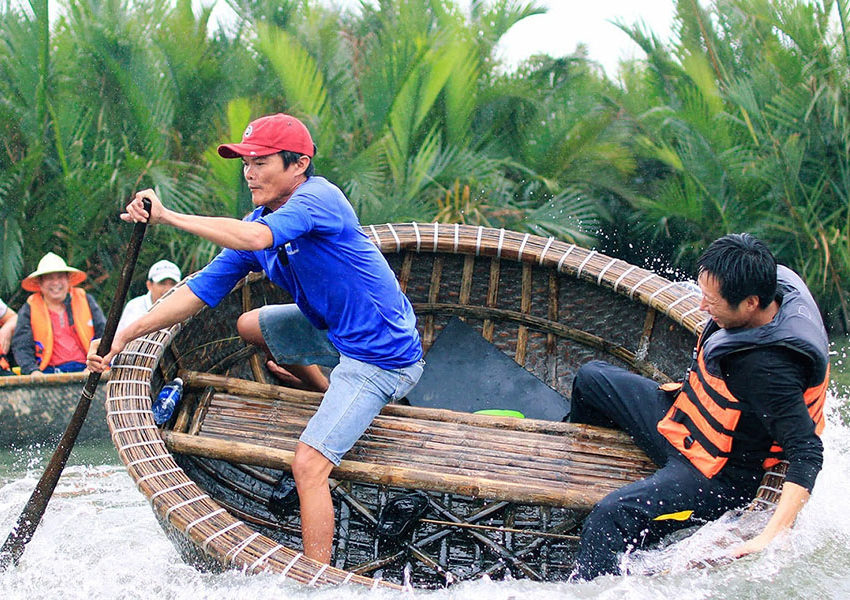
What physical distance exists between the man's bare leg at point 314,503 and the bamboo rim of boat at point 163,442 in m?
0.18

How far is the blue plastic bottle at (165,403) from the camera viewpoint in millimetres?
3277

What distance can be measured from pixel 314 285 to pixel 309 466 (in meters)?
0.58

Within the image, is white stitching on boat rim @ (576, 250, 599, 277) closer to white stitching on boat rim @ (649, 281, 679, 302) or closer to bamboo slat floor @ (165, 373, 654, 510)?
white stitching on boat rim @ (649, 281, 679, 302)

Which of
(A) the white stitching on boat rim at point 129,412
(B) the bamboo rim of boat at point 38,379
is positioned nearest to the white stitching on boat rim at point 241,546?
(A) the white stitching on boat rim at point 129,412

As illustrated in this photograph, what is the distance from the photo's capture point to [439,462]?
3.09m

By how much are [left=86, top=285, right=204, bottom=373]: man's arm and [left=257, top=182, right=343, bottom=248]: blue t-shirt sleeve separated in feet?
1.87

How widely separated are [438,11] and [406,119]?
1.06m

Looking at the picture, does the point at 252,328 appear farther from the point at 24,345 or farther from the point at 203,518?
the point at 24,345

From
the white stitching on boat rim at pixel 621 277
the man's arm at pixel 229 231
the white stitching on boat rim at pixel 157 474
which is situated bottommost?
the white stitching on boat rim at pixel 157 474

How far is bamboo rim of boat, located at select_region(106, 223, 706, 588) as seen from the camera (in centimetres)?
257

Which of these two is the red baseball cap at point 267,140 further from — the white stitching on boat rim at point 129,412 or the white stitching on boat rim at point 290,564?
the white stitching on boat rim at point 290,564

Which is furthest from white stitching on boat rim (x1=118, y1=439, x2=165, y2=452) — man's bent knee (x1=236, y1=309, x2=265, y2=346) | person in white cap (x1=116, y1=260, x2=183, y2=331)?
person in white cap (x1=116, y1=260, x2=183, y2=331)

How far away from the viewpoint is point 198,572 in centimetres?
281

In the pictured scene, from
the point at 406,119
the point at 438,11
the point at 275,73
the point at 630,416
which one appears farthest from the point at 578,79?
the point at 630,416
